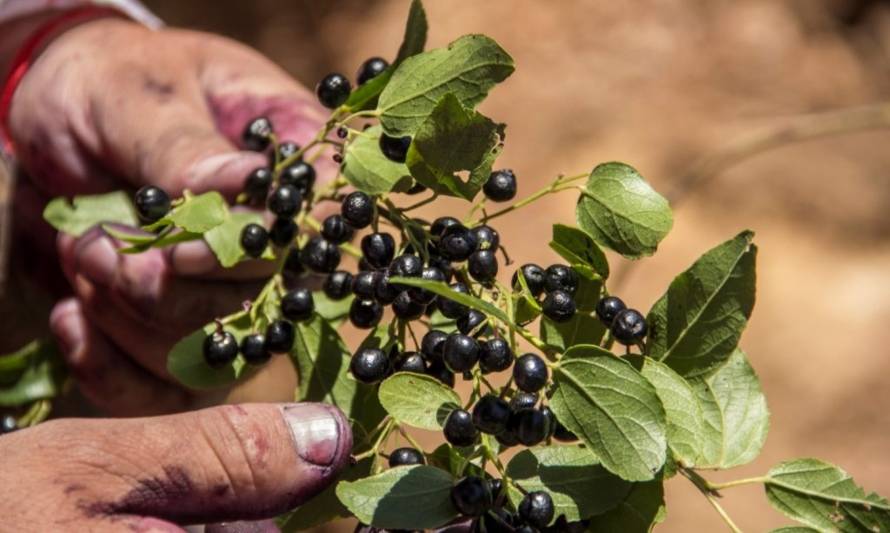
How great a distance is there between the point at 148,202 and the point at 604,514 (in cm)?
48

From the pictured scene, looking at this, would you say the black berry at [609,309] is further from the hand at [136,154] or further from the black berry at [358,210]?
the hand at [136,154]

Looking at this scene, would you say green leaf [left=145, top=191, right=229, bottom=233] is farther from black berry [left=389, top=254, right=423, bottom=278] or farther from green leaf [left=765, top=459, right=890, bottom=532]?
green leaf [left=765, top=459, right=890, bottom=532]

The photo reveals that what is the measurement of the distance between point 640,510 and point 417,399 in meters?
0.17

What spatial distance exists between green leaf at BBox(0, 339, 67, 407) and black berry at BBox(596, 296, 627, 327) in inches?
32.3

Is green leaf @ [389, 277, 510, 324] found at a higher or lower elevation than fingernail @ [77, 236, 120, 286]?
higher

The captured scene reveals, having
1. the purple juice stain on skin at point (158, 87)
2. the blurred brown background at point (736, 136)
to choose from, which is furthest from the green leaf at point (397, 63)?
the blurred brown background at point (736, 136)

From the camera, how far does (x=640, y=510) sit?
0.80 m

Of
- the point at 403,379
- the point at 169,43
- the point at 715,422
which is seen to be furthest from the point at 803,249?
the point at 403,379

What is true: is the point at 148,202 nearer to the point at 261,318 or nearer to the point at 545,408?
the point at 261,318

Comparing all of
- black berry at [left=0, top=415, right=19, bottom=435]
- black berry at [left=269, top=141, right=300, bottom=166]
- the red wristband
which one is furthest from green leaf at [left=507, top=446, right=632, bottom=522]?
the red wristband

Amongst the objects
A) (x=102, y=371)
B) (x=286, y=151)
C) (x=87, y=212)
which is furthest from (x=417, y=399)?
(x=102, y=371)

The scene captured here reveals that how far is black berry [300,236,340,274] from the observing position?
0.97 metres

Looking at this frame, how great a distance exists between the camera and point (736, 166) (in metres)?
2.65

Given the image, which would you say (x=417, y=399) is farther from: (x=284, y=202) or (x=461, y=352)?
(x=284, y=202)
